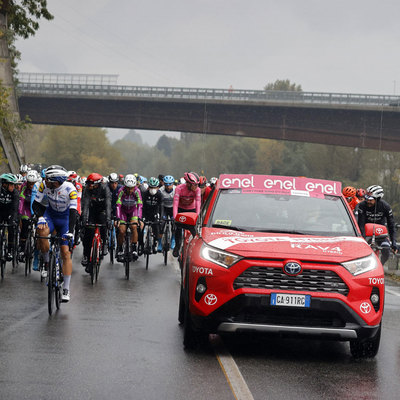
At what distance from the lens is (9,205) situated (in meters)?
14.1

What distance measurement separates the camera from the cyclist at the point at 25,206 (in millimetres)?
14477

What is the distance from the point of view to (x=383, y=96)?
56375mm

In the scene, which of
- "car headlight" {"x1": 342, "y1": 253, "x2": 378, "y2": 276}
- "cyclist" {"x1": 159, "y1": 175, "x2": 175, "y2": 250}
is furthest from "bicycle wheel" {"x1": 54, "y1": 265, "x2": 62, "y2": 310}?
"cyclist" {"x1": 159, "y1": 175, "x2": 175, "y2": 250}

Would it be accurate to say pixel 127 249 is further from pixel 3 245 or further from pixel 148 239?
pixel 148 239

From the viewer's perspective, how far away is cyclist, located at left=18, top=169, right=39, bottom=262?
14477mm

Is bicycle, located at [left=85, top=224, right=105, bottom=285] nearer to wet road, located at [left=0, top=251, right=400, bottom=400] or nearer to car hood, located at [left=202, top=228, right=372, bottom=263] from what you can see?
wet road, located at [left=0, top=251, right=400, bottom=400]

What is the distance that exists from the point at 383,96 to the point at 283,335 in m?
51.6

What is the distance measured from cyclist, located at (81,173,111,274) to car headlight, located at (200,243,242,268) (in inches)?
246

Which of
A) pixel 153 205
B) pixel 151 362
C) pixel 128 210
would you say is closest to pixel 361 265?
pixel 151 362

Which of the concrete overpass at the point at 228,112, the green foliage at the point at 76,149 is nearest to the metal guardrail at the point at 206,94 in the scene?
the concrete overpass at the point at 228,112

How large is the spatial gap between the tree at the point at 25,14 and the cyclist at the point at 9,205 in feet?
83.2

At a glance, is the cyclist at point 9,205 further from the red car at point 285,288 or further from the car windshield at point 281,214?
the red car at point 285,288

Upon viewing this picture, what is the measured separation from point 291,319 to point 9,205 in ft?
27.1

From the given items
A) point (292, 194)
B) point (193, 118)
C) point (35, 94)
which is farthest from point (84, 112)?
point (292, 194)
